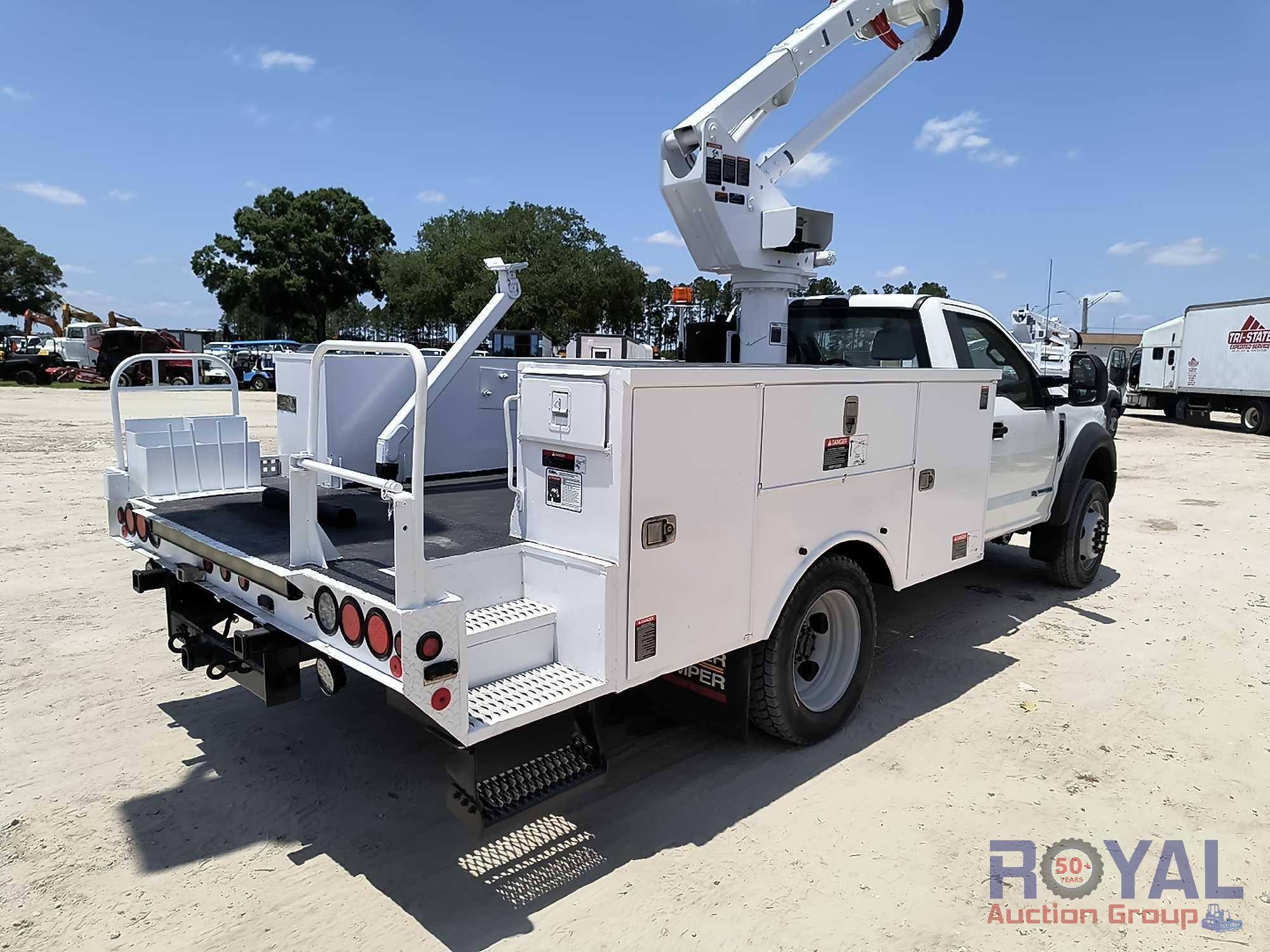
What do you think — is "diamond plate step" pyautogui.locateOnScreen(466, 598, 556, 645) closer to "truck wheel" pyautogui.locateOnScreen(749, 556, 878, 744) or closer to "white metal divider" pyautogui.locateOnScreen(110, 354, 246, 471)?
"truck wheel" pyautogui.locateOnScreen(749, 556, 878, 744)

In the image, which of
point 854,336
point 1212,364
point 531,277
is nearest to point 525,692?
point 854,336

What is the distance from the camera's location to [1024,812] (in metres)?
3.75

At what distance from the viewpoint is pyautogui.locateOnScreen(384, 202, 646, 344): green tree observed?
37.7 metres

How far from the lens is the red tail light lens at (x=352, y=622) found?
282 cm

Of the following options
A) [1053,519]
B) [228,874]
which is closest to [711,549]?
[228,874]

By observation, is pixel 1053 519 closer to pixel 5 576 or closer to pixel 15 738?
pixel 15 738

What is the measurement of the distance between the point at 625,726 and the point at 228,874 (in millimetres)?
1927

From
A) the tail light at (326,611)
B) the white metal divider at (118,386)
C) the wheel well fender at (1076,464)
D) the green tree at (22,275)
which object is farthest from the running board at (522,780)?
the green tree at (22,275)

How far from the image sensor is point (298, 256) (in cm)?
4434

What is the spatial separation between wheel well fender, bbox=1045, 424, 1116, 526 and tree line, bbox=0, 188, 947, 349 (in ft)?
93.7

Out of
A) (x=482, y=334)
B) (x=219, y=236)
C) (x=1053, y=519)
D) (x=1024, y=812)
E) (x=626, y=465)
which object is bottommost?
(x=1024, y=812)

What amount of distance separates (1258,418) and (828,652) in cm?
2540

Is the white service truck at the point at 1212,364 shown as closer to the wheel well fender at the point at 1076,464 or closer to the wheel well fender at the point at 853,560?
the wheel well fender at the point at 1076,464

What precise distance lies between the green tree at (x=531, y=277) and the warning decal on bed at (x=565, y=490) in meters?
33.6
